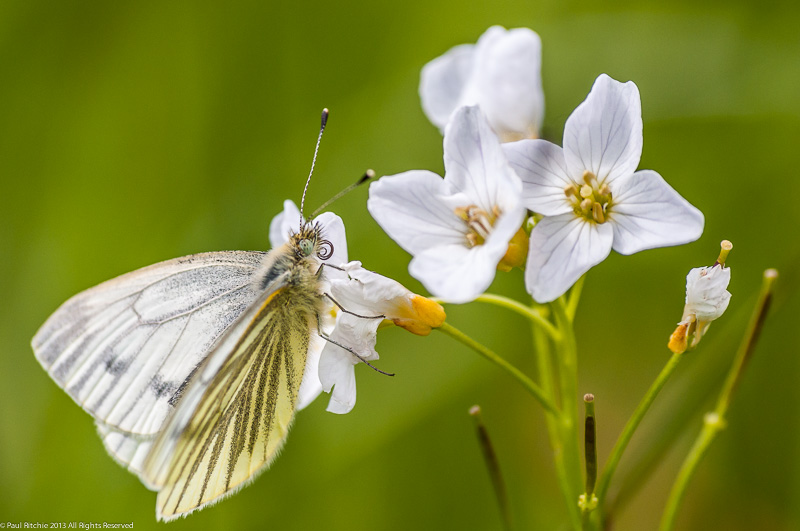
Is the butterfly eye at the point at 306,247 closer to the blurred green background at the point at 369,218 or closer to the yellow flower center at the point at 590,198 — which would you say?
the yellow flower center at the point at 590,198

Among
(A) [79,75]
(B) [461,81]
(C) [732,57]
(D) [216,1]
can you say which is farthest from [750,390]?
(A) [79,75]

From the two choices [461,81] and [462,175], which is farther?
[461,81]

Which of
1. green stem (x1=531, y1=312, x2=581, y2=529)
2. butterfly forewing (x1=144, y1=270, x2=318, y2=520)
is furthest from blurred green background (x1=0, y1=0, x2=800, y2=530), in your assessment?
butterfly forewing (x1=144, y1=270, x2=318, y2=520)

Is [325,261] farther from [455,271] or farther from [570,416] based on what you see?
[570,416]

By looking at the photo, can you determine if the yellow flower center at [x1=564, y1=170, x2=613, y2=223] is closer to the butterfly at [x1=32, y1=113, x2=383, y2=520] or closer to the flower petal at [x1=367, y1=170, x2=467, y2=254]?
the flower petal at [x1=367, y1=170, x2=467, y2=254]

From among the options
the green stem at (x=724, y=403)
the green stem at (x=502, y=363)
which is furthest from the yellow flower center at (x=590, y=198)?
the green stem at (x=724, y=403)

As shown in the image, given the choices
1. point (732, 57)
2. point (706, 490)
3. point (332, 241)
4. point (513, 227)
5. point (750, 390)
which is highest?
point (732, 57)

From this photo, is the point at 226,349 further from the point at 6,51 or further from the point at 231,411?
the point at 6,51
